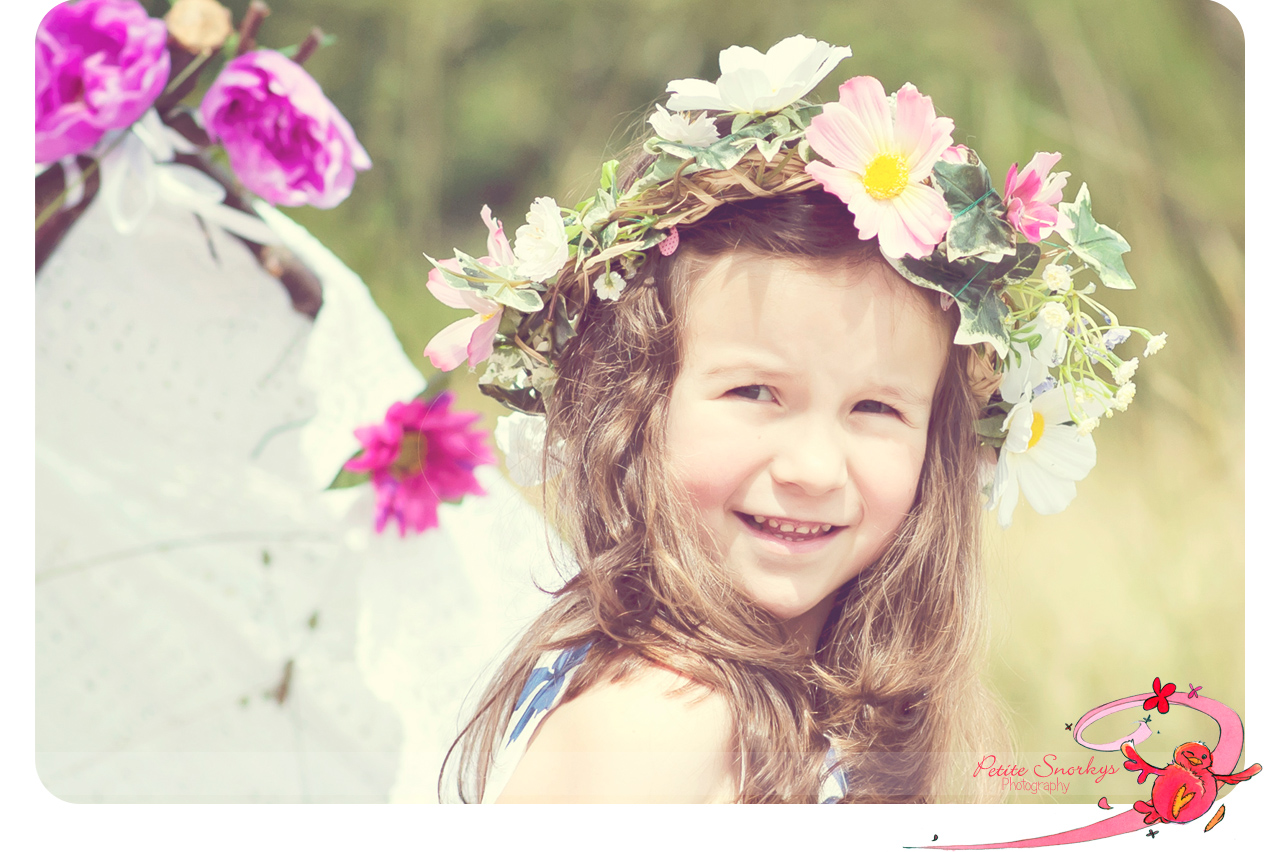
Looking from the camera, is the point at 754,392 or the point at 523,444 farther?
the point at 523,444

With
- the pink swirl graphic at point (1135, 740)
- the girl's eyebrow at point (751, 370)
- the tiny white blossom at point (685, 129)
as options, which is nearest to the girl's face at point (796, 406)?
the girl's eyebrow at point (751, 370)

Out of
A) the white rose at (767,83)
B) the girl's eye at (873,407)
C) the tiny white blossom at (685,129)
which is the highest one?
the white rose at (767,83)

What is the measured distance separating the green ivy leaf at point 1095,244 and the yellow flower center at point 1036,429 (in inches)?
5.4

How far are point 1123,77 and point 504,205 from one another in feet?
2.14

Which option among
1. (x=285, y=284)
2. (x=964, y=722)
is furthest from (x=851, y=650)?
(x=285, y=284)

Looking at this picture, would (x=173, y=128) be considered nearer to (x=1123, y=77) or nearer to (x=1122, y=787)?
(x=1123, y=77)

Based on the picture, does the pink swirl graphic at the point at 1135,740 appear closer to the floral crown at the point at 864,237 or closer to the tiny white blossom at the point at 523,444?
the floral crown at the point at 864,237

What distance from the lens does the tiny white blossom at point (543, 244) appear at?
2.67 feet

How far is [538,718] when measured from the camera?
0.82 m

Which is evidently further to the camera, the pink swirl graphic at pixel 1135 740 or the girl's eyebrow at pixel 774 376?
the pink swirl graphic at pixel 1135 740

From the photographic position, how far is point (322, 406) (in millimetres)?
927

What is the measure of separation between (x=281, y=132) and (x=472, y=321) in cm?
28

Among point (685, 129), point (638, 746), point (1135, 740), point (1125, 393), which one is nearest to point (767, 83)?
point (685, 129)

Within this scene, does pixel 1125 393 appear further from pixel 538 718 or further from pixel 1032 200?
pixel 538 718
